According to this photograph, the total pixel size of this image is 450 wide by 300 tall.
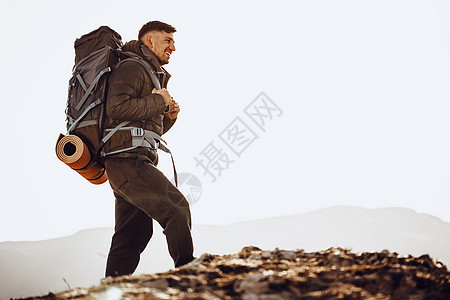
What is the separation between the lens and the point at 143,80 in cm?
546

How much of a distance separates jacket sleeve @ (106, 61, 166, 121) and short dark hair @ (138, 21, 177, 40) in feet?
2.95

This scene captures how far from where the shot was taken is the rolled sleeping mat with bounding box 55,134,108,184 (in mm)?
5262

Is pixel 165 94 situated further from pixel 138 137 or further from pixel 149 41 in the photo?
pixel 149 41

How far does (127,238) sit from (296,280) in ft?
10.9

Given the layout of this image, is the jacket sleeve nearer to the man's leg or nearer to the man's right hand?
the man's right hand

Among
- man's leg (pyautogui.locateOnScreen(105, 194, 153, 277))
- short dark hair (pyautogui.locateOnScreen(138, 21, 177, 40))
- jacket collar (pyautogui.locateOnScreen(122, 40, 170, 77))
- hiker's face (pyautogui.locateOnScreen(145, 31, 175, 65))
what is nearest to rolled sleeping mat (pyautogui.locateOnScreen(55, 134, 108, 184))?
man's leg (pyautogui.locateOnScreen(105, 194, 153, 277))

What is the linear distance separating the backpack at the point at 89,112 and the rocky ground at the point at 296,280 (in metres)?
2.11

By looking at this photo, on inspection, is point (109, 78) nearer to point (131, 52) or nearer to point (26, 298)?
point (131, 52)

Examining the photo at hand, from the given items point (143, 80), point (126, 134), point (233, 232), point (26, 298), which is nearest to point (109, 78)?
point (143, 80)

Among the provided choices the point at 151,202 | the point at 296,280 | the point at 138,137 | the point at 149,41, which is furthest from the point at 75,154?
the point at 296,280

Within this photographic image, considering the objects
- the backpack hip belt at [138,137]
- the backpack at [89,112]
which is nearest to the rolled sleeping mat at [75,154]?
the backpack at [89,112]

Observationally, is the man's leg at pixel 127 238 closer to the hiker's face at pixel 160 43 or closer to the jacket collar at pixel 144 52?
the jacket collar at pixel 144 52

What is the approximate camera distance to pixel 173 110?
5809mm

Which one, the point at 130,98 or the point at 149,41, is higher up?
the point at 149,41
